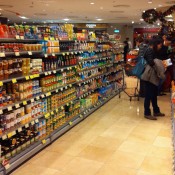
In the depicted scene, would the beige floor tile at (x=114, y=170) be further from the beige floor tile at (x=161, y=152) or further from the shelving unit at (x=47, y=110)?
the shelving unit at (x=47, y=110)

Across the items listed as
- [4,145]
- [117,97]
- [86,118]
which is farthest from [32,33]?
[117,97]

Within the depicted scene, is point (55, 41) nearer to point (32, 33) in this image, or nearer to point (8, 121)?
point (32, 33)

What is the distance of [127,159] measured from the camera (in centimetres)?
426

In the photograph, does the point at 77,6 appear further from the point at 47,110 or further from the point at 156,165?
the point at 156,165

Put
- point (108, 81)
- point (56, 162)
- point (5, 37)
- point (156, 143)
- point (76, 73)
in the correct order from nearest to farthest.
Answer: point (5, 37) < point (56, 162) < point (156, 143) < point (76, 73) < point (108, 81)

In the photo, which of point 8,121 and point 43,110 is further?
point 43,110

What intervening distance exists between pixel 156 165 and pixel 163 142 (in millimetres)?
1009

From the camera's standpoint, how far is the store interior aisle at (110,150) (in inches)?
154

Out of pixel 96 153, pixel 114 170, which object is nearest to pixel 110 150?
pixel 96 153

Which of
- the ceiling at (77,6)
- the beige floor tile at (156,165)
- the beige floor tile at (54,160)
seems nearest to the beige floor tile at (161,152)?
the beige floor tile at (156,165)

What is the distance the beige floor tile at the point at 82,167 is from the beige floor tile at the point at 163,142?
1416mm

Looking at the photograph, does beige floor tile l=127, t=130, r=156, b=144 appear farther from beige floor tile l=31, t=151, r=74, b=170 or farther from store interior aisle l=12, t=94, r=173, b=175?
beige floor tile l=31, t=151, r=74, b=170

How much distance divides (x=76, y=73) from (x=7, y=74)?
2.51m

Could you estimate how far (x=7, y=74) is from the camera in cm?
378
